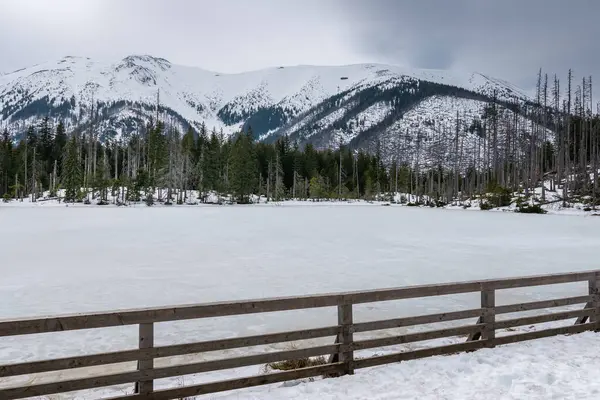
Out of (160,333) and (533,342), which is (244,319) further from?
(533,342)

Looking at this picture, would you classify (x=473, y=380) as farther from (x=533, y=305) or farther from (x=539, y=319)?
Result: (x=539, y=319)

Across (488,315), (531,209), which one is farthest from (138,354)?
(531,209)

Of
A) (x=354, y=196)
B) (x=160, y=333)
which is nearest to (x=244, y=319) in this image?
(x=160, y=333)

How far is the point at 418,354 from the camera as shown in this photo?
20.0 ft

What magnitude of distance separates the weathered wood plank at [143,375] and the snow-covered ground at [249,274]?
1.24 feet

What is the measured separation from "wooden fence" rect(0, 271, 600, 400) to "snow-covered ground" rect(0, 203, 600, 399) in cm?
28

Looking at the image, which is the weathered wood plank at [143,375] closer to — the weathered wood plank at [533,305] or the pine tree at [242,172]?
the weathered wood plank at [533,305]

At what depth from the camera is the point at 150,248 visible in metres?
19.6

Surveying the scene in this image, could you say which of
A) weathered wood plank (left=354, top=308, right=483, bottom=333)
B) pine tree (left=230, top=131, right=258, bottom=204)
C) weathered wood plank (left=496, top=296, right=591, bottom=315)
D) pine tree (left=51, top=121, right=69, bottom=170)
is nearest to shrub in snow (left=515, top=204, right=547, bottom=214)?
weathered wood plank (left=496, top=296, right=591, bottom=315)

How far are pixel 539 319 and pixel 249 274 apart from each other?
8.61 m

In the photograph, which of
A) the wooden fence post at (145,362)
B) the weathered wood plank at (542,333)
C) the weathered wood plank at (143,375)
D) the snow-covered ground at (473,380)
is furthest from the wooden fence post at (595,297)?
the wooden fence post at (145,362)

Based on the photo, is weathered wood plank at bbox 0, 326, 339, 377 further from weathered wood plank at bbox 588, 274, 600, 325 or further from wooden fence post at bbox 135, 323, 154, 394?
weathered wood plank at bbox 588, 274, 600, 325

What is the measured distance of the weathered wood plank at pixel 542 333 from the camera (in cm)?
667

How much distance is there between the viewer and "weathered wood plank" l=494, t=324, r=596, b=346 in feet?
21.9
